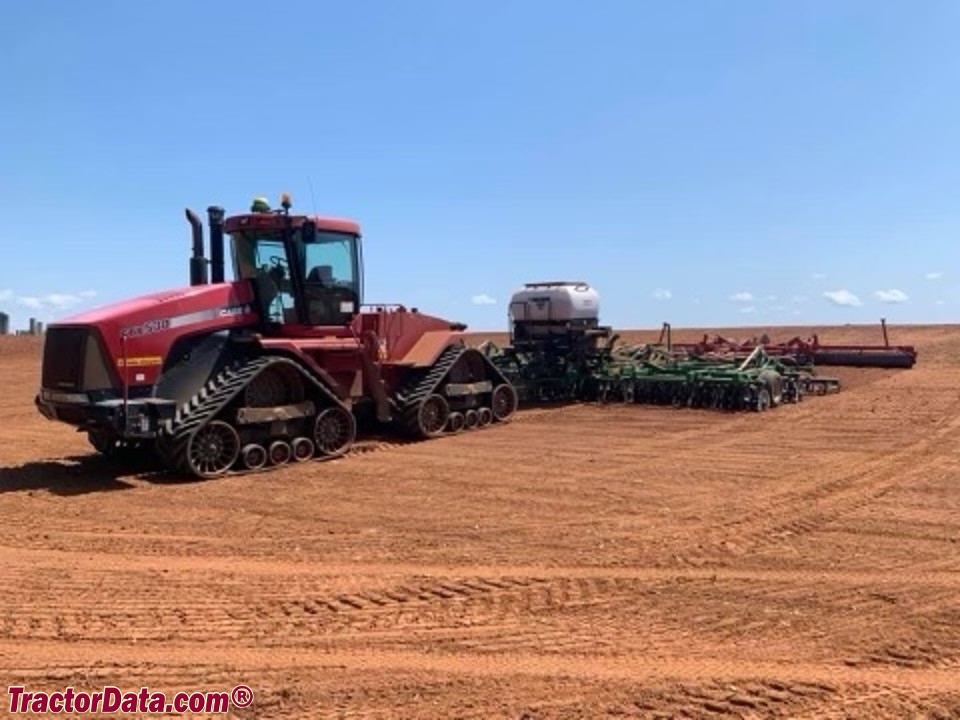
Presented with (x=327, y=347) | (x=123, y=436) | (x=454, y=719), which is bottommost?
(x=454, y=719)

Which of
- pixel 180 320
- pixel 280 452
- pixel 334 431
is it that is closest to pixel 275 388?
pixel 280 452

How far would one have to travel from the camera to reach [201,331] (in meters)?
11.4

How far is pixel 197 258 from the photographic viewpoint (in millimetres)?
12570

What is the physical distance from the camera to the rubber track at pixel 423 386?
559 inches

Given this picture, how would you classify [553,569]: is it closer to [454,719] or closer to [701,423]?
[454,719]

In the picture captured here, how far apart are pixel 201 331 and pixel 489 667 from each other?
7.61 metres

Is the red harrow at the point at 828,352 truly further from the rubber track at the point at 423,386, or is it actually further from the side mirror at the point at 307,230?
the side mirror at the point at 307,230

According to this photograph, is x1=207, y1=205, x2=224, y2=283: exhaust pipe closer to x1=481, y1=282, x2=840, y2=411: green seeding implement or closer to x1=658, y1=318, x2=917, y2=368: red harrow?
x1=481, y1=282, x2=840, y2=411: green seeding implement

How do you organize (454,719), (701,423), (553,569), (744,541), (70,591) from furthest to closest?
(701,423), (744,541), (553,569), (70,591), (454,719)

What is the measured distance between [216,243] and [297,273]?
48.1 inches

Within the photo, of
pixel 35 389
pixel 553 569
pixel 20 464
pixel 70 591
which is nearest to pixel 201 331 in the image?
pixel 20 464

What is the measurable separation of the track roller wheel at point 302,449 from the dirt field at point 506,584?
49 centimetres

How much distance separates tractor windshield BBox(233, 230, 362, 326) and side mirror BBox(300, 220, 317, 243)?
73mm

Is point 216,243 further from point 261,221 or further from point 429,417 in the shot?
point 429,417
